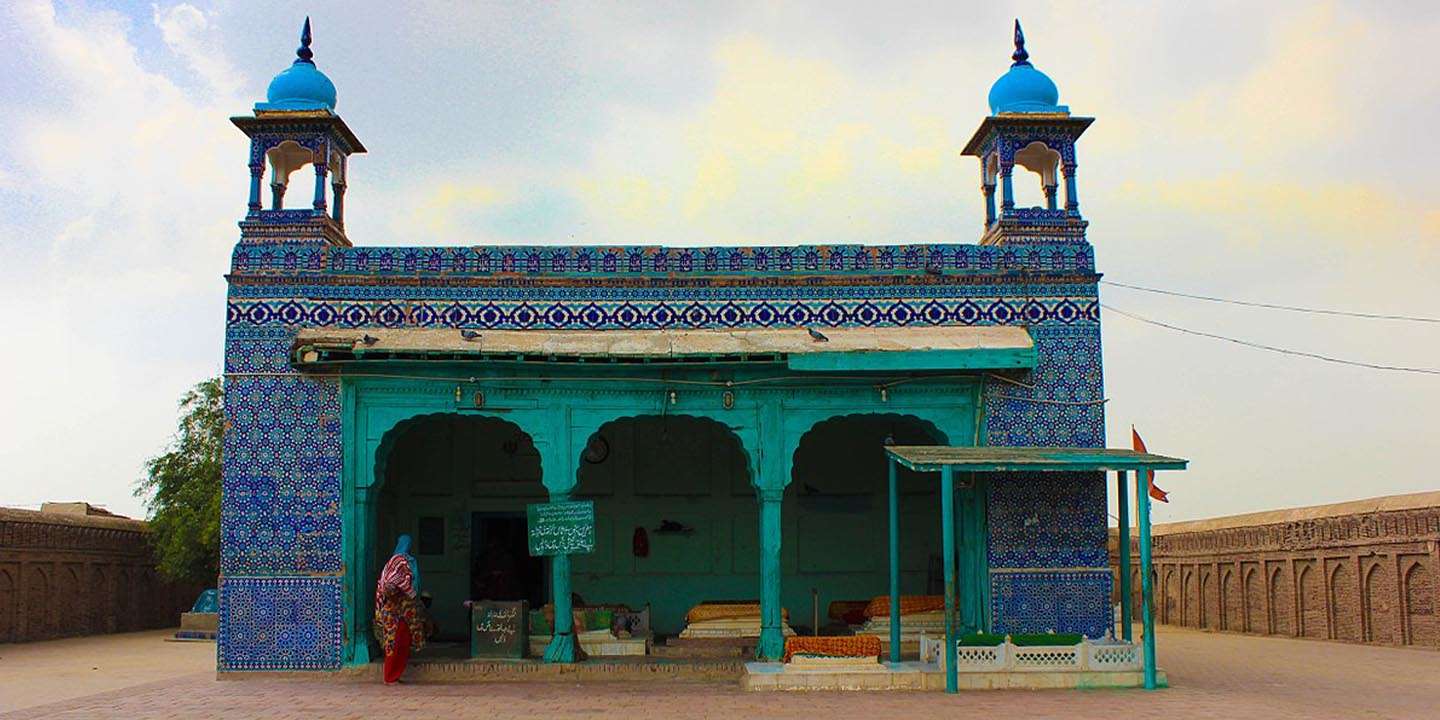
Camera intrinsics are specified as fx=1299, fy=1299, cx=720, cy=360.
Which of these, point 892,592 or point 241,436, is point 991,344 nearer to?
point 892,592

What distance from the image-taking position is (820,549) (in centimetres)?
1827

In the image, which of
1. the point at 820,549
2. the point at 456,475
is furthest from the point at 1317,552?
the point at 456,475

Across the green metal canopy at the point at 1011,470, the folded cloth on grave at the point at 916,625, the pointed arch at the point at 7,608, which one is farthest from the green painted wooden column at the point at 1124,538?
the pointed arch at the point at 7,608

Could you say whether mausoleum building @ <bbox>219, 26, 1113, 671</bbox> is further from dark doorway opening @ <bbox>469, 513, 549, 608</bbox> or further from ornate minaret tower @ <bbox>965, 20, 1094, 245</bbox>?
dark doorway opening @ <bbox>469, 513, 549, 608</bbox>

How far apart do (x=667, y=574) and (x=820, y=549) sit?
2.18 metres

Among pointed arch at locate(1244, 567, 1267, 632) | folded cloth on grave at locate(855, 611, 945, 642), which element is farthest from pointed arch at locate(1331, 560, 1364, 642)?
folded cloth on grave at locate(855, 611, 945, 642)

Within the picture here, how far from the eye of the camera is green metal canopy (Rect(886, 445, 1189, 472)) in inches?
521

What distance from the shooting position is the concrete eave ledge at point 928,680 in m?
13.3

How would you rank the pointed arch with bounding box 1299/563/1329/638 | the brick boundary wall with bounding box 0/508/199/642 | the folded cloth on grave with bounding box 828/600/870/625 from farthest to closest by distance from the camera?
1. the brick boundary wall with bounding box 0/508/199/642
2. the pointed arch with bounding box 1299/563/1329/638
3. the folded cloth on grave with bounding box 828/600/870/625

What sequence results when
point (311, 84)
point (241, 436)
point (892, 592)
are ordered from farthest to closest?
point (311, 84) → point (241, 436) → point (892, 592)

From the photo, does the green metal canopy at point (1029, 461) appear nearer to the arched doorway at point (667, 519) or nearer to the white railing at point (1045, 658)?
the white railing at point (1045, 658)

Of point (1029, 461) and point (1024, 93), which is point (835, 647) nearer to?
point (1029, 461)

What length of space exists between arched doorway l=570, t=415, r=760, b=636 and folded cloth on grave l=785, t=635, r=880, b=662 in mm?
4272


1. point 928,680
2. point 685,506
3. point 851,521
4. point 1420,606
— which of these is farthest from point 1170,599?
point 928,680
